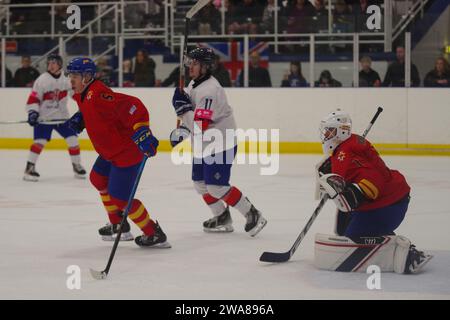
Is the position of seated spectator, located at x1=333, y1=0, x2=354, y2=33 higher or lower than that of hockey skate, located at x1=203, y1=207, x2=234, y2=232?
higher

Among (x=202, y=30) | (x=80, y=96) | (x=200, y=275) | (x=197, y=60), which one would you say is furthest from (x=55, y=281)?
(x=202, y=30)

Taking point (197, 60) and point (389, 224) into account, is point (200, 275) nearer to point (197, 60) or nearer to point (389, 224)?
point (389, 224)

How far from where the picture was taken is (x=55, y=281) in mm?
4344

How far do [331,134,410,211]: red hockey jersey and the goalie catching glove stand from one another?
0.12 feet

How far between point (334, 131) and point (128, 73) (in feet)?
24.6

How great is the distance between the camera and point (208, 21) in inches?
473

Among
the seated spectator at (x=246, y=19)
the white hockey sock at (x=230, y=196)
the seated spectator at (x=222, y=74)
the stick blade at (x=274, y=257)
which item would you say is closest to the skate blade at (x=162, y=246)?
the white hockey sock at (x=230, y=196)

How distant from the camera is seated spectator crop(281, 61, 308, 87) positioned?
441 inches

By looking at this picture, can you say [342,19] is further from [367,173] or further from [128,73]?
[367,173]

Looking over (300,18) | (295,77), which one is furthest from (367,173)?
(300,18)

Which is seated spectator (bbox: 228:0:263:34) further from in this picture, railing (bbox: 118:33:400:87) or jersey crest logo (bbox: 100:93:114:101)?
jersey crest logo (bbox: 100:93:114:101)

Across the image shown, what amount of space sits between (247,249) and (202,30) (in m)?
7.03

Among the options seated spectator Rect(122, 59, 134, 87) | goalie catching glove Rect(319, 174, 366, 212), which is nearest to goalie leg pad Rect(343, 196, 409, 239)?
goalie catching glove Rect(319, 174, 366, 212)
